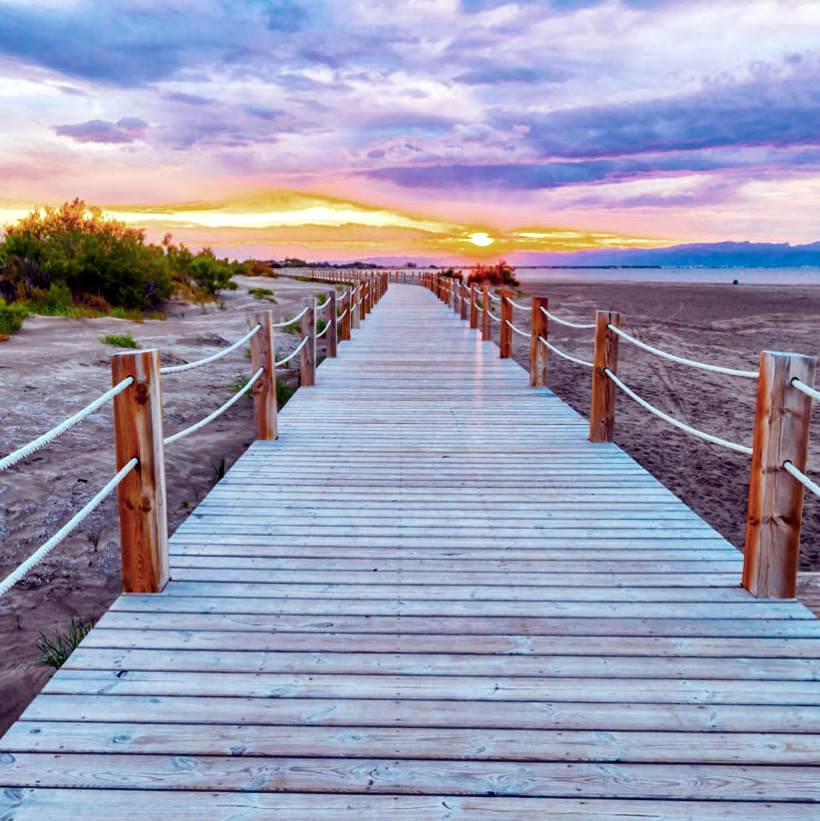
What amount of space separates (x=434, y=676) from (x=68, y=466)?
4557 millimetres

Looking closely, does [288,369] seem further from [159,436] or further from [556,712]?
[556,712]

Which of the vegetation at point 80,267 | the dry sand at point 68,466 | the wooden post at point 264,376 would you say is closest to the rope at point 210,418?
the wooden post at point 264,376

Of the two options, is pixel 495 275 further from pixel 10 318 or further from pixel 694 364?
pixel 694 364

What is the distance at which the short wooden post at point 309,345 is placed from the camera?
345 inches

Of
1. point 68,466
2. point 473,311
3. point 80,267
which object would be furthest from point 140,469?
point 80,267

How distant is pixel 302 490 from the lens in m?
5.13

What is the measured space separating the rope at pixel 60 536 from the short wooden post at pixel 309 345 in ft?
17.9

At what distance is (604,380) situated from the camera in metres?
6.52

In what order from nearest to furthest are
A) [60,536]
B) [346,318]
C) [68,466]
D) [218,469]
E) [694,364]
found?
[60,536] < [694,364] < [68,466] < [218,469] < [346,318]

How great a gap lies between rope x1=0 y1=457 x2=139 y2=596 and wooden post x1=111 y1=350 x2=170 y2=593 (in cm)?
7

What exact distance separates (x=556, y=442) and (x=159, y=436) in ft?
12.7

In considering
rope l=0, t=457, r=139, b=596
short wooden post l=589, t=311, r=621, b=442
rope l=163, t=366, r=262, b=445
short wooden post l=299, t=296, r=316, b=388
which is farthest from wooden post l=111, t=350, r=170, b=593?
short wooden post l=299, t=296, r=316, b=388

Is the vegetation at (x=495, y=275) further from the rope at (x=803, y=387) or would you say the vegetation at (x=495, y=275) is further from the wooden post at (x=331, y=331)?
the rope at (x=803, y=387)

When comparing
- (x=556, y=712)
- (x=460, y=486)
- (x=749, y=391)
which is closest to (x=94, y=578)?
(x=460, y=486)
